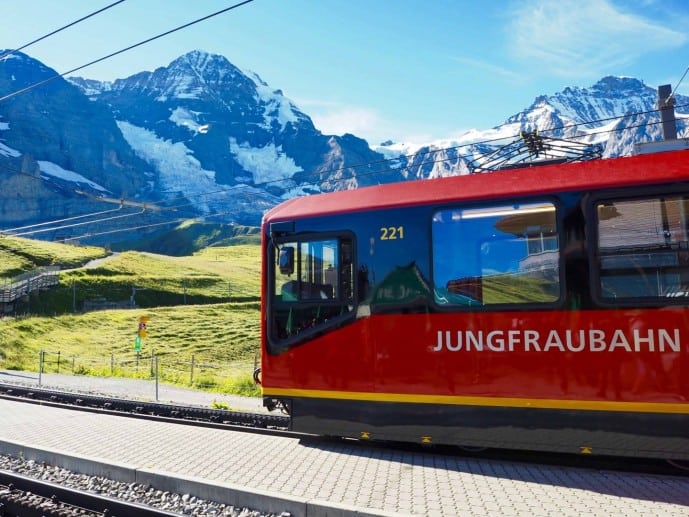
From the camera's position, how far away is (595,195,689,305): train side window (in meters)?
6.36

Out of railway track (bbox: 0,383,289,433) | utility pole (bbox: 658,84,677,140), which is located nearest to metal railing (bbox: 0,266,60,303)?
railway track (bbox: 0,383,289,433)

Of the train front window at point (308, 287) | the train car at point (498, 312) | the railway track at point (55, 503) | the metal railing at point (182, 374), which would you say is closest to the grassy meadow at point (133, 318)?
the metal railing at point (182, 374)

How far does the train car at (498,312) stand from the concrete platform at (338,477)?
38 centimetres

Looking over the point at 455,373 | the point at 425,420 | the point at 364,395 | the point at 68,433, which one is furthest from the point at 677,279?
the point at 68,433

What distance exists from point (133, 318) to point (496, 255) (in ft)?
181

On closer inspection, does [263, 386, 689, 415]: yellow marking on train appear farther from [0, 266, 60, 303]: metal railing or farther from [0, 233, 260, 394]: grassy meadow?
[0, 266, 60, 303]: metal railing

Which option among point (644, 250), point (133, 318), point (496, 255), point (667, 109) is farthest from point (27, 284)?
point (644, 250)

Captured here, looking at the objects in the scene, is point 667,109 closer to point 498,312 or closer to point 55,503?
point 498,312

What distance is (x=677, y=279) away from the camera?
6.33m

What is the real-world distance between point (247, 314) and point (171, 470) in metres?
56.0

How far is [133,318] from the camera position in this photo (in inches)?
2221

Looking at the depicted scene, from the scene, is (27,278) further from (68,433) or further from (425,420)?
(425,420)

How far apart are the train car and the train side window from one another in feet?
0.05

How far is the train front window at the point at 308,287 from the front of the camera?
820cm
